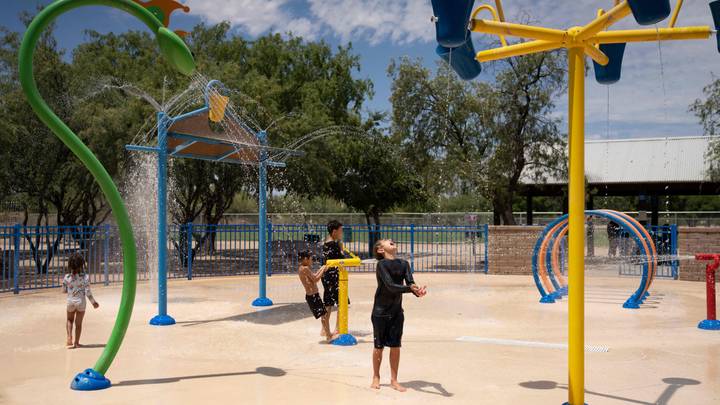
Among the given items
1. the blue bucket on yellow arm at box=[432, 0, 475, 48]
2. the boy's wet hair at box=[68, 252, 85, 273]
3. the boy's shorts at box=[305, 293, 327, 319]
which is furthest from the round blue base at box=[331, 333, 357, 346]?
the blue bucket on yellow arm at box=[432, 0, 475, 48]

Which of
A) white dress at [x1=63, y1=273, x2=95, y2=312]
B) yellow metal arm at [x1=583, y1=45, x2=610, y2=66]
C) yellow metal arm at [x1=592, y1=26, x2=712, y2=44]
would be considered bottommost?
white dress at [x1=63, y1=273, x2=95, y2=312]

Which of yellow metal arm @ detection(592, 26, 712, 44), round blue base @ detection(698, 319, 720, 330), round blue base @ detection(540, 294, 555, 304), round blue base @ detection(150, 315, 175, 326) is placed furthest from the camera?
round blue base @ detection(540, 294, 555, 304)

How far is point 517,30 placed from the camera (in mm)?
4918

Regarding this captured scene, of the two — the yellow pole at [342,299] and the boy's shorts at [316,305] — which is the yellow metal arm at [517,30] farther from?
the boy's shorts at [316,305]

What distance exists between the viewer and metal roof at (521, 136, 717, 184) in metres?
26.0

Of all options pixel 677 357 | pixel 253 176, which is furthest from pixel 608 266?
pixel 677 357

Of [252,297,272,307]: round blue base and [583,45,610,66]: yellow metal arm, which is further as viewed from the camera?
[252,297,272,307]: round blue base

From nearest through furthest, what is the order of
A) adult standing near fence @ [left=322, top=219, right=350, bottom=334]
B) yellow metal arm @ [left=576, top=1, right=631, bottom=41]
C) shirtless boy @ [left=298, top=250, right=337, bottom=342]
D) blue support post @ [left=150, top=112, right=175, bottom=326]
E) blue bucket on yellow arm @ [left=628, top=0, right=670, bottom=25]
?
1. blue bucket on yellow arm @ [left=628, top=0, right=670, bottom=25]
2. yellow metal arm @ [left=576, top=1, right=631, bottom=41]
3. shirtless boy @ [left=298, top=250, right=337, bottom=342]
4. adult standing near fence @ [left=322, top=219, right=350, bottom=334]
5. blue support post @ [left=150, top=112, right=175, bottom=326]

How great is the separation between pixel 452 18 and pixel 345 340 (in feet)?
15.7

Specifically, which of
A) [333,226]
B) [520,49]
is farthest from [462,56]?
[333,226]

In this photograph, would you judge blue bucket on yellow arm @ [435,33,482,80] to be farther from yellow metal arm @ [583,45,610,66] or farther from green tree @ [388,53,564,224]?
green tree @ [388,53,564,224]

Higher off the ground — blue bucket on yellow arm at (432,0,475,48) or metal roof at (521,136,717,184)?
metal roof at (521,136,717,184)

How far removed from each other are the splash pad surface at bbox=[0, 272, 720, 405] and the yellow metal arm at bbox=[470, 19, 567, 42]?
315cm

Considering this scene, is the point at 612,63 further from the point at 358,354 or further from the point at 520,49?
the point at 358,354
